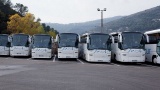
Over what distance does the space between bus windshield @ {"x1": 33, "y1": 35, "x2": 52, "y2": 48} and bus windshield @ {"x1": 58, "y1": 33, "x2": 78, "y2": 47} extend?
197 centimetres

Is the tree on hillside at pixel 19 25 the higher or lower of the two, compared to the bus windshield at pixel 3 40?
higher

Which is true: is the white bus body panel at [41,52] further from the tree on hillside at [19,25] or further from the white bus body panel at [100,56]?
the tree on hillside at [19,25]

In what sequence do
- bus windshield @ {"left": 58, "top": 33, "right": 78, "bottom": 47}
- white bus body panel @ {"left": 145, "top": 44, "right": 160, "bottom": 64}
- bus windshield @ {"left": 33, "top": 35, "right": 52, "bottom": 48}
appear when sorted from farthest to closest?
bus windshield @ {"left": 33, "top": 35, "right": 52, "bottom": 48}, bus windshield @ {"left": 58, "top": 33, "right": 78, "bottom": 47}, white bus body panel @ {"left": 145, "top": 44, "right": 160, "bottom": 64}

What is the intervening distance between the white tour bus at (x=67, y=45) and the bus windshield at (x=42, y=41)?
1.80 metres

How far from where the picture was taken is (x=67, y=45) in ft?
104

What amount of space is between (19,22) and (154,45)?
184 feet

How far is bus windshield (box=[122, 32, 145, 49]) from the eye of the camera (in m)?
27.7

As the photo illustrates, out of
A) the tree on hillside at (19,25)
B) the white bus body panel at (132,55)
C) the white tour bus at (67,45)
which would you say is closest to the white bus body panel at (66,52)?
the white tour bus at (67,45)

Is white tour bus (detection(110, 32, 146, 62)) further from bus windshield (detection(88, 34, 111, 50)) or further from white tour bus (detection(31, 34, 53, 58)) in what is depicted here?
white tour bus (detection(31, 34, 53, 58))

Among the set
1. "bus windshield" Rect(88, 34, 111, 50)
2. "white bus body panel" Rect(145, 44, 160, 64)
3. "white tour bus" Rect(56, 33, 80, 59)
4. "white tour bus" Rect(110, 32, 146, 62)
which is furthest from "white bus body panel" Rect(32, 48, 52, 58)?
"white bus body panel" Rect(145, 44, 160, 64)

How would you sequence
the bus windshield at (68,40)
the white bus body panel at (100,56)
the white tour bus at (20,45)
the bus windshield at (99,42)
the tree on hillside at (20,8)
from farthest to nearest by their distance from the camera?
1. the tree on hillside at (20,8)
2. the white tour bus at (20,45)
3. the bus windshield at (68,40)
4. the bus windshield at (99,42)
5. the white bus body panel at (100,56)

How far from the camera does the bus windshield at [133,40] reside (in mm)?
27656

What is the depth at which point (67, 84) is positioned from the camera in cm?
1345

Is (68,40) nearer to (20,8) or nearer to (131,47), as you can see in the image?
(131,47)
